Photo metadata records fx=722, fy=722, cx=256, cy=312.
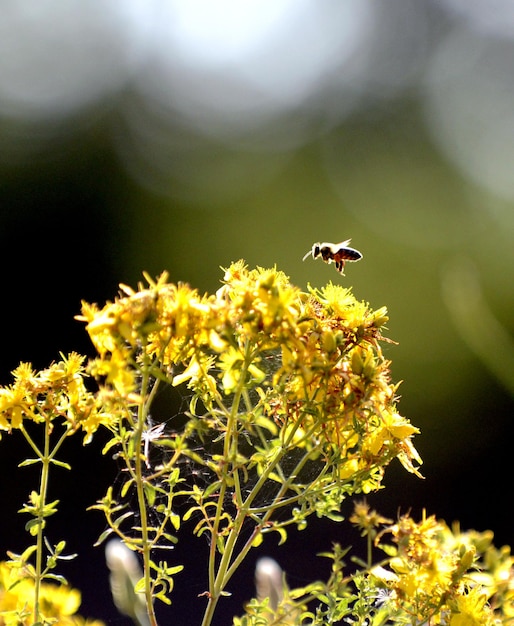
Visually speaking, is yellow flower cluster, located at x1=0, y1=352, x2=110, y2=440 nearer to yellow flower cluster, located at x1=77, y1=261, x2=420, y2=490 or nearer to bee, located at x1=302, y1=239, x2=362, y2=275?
yellow flower cluster, located at x1=77, y1=261, x2=420, y2=490

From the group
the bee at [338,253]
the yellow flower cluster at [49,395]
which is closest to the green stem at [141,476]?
the yellow flower cluster at [49,395]

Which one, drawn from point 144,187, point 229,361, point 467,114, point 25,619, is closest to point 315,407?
point 229,361

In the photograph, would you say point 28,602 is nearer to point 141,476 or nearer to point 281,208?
point 141,476

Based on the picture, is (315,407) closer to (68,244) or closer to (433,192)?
(68,244)

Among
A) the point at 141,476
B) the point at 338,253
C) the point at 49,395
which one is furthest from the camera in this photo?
the point at 338,253

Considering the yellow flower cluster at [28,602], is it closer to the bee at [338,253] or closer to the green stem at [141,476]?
the green stem at [141,476]

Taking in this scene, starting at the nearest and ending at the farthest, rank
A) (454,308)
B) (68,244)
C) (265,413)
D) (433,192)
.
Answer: (454,308) → (265,413) → (68,244) → (433,192)

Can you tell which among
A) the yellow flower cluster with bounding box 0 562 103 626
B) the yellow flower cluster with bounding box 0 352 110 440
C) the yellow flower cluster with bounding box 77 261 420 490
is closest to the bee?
the yellow flower cluster with bounding box 77 261 420 490

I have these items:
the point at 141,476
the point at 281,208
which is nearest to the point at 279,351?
the point at 141,476
